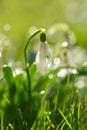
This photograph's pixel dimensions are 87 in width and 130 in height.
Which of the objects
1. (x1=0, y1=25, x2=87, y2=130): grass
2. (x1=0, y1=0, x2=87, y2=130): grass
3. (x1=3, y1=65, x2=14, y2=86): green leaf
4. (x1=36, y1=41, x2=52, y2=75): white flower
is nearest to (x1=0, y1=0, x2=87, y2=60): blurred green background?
(x1=0, y1=0, x2=87, y2=130): grass

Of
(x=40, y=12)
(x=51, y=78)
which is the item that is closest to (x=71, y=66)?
(x=51, y=78)

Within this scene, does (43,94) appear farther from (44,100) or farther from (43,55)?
(43,55)

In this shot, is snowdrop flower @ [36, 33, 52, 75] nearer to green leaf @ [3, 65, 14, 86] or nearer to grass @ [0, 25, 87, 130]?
grass @ [0, 25, 87, 130]

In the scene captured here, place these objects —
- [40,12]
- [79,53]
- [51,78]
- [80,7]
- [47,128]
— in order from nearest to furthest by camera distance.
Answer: [47,128], [51,78], [79,53], [80,7], [40,12]

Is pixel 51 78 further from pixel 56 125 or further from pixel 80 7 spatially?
pixel 80 7

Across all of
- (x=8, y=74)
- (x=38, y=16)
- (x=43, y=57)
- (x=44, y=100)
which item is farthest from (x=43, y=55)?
(x=38, y=16)

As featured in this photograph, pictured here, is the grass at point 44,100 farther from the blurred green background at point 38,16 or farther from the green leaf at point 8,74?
the blurred green background at point 38,16

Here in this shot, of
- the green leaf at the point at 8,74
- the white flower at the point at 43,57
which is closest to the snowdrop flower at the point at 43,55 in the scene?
the white flower at the point at 43,57

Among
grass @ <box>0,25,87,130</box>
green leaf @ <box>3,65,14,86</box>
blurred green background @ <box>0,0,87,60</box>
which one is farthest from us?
blurred green background @ <box>0,0,87,60</box>

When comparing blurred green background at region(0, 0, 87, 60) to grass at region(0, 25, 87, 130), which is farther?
blurred green background at region(0, 0, 87, 60)
